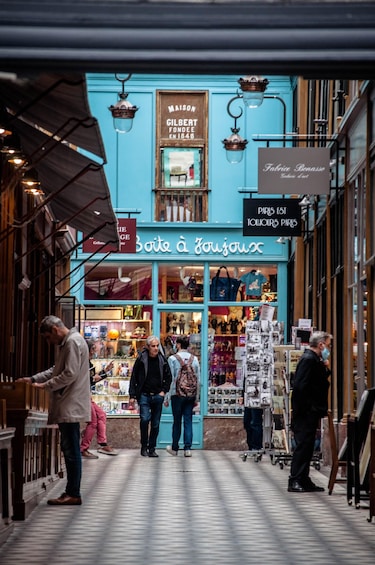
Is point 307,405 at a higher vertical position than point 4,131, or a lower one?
lower

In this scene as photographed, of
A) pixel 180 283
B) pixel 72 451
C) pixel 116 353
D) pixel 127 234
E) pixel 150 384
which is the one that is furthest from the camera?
pixel 180 283

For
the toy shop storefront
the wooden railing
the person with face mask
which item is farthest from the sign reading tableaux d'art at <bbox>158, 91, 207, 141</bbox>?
the person with face mask

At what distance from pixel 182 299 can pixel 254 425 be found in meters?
4.82

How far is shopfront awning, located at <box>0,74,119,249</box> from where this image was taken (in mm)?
8133

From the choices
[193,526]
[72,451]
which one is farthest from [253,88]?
[193,526]

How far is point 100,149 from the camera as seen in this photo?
29.8 ft

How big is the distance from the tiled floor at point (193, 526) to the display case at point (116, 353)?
25.0 feet

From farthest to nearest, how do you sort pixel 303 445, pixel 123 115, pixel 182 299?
1. pixel 182 299
2. pixel 123 115
3. pixel 303 445

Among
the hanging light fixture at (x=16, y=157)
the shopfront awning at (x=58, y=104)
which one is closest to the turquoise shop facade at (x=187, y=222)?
the hanging light fixture at (x=16, y=157)

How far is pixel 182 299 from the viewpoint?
923 inches

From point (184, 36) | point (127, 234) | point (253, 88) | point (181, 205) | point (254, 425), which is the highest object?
point (253, 88)

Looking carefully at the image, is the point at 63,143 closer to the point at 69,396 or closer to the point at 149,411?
Result: the point at 69,396

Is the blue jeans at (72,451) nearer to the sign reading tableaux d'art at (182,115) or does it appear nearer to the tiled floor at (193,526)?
the tiled floor at (193,526)

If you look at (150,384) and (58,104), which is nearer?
(58,104)
